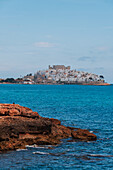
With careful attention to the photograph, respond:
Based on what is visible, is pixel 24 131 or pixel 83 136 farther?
pixel 83 136

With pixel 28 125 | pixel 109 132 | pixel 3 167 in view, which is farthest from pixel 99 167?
pixel 109 132

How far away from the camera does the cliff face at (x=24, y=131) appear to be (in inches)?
1248

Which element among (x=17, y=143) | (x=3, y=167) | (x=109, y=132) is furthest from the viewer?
(x=109, y=132)

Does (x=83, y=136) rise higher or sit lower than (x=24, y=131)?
lower

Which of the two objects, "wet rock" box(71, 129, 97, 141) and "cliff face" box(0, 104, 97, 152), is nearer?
"cliff face" box(0, 104, 97, 152)

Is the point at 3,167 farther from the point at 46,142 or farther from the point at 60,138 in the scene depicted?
the point at 60,138

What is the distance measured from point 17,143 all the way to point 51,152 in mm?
3659

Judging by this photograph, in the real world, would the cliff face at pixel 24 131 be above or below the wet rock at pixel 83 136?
above

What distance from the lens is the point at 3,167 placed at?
997 inches

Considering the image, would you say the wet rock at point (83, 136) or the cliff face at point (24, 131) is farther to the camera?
the wet rock at point (83, 136)

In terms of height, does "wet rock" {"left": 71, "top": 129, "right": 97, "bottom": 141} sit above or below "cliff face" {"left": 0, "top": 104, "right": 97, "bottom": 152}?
below

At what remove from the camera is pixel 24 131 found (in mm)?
33219

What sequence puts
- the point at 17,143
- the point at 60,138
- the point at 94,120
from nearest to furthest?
1. the point at 17,143
2. the point at 60,138
3. the point at 94,120

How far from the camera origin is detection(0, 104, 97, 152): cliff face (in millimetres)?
31688
